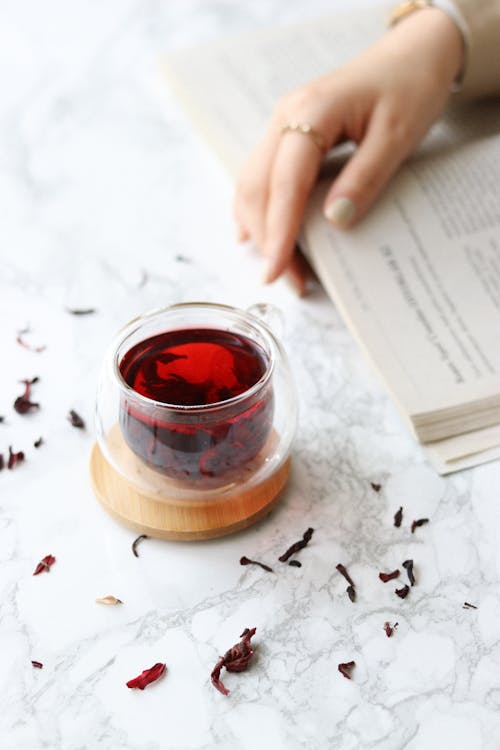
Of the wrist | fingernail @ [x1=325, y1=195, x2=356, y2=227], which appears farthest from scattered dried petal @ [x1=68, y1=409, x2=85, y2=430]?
the wrist

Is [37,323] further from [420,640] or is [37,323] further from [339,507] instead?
[420,640]

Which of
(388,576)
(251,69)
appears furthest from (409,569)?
(251,69)

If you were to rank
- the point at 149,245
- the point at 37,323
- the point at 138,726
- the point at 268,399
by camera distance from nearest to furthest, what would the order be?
the point at 138,726, the point at 268,399, the point at 37,323, the point at 149,245

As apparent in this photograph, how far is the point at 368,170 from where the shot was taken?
3.28ft

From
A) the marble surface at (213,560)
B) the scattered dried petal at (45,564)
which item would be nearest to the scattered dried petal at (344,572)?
the marble surface at (213,560)

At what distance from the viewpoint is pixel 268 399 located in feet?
2.37

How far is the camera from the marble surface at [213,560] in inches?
24.4

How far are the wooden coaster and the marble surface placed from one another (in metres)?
0.01

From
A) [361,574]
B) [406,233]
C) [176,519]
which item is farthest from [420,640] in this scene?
[406,233]

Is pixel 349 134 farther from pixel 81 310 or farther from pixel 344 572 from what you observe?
pixel 344 572

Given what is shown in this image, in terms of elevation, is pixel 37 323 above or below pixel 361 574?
above

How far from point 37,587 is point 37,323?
33 centimetres

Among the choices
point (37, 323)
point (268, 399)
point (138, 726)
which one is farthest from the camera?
point (37, 323)

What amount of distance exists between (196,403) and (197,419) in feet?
0.13
